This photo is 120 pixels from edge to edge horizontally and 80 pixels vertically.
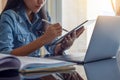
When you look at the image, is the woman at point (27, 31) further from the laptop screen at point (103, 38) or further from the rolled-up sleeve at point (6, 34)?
the laptop screen at point (103, 38)

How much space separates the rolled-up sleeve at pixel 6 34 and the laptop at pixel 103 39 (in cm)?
39

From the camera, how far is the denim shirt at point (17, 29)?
126cm

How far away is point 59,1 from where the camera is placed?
2422mm

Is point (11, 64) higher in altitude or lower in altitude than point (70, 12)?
higher

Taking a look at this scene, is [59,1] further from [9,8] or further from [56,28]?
[56,28]

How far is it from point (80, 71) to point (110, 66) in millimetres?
159

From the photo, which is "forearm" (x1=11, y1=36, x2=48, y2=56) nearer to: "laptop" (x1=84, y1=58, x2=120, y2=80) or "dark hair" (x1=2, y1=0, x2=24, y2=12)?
"laptop" (x1=84, y1=58, x2=120, y2=80)

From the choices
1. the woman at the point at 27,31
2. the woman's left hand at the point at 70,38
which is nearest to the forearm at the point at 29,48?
the woman at the point at 27,31

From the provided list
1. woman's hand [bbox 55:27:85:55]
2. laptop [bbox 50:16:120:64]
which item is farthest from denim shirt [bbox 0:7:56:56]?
laptop [bbox 50:16:120:64]

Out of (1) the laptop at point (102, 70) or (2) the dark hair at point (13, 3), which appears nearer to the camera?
(1) the laptop at point (102, 70)

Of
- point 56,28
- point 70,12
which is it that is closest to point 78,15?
point 70,12

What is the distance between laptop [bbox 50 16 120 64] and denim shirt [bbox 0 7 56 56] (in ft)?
1.20

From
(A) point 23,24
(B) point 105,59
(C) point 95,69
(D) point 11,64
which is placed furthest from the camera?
(A) point 23,24

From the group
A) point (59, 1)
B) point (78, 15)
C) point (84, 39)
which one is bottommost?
point (84, 39)
